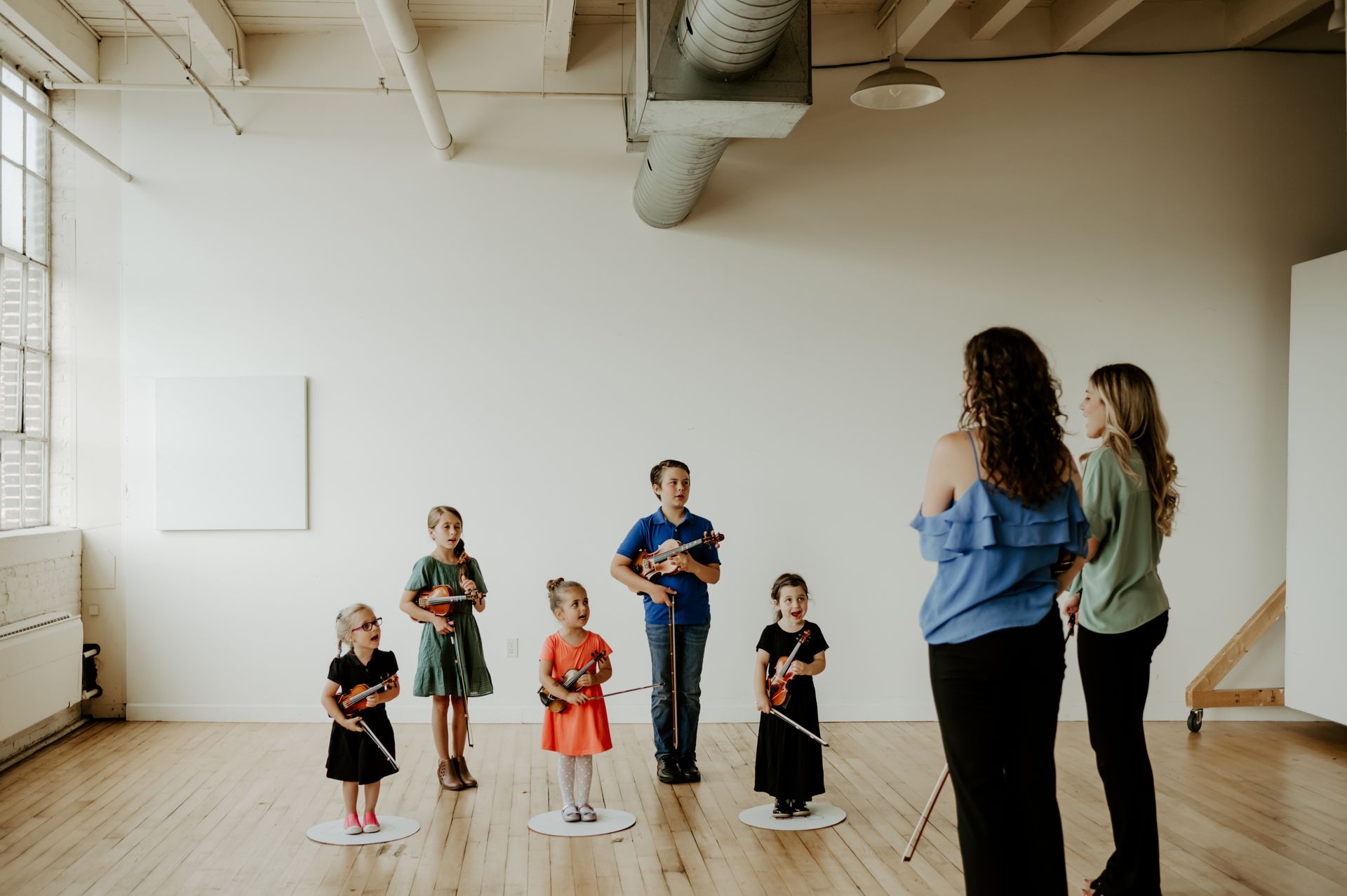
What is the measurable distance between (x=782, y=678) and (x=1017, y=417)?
1.87 metres

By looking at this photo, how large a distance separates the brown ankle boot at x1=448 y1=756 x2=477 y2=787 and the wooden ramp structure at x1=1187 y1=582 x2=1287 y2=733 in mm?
3832

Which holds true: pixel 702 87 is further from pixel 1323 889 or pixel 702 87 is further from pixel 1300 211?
pixel 1300 211

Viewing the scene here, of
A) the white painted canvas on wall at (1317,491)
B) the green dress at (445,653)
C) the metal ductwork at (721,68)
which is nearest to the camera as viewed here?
the metal ductwork at (721,68)

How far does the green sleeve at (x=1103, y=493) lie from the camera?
9.78ft

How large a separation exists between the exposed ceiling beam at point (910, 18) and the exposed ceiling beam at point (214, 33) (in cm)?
345

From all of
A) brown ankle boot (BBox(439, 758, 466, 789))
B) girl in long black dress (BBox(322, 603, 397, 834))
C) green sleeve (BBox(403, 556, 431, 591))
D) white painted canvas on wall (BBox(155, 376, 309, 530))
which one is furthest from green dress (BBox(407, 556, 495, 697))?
white painted canvas on wall (BBox(155, 376, 309, 530))

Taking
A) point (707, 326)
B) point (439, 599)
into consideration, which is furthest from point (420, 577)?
point (707, 326)

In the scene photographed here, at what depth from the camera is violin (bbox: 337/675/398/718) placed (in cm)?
378

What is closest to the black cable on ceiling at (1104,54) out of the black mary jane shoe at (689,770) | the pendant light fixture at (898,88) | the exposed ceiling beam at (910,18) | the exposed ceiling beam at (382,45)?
the exposed ceiling beam at (910,18)

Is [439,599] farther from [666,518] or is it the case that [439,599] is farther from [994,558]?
[994,558]

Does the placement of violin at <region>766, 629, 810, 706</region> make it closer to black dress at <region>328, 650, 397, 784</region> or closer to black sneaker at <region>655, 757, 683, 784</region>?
black sneaker at <region>655, 757, 683, 784</region>

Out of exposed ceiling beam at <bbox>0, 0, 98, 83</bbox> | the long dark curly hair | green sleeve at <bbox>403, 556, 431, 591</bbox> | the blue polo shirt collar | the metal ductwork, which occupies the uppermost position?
exposed ceiling beam at <bbox>0, 0, 98, 83</bbox>

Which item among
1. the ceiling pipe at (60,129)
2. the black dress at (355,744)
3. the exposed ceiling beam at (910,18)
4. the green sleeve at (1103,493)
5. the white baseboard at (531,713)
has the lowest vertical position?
the white baseboard at (531,713)

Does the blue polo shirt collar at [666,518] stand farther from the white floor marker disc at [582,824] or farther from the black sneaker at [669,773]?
the white floor marker disc at [582,824]
